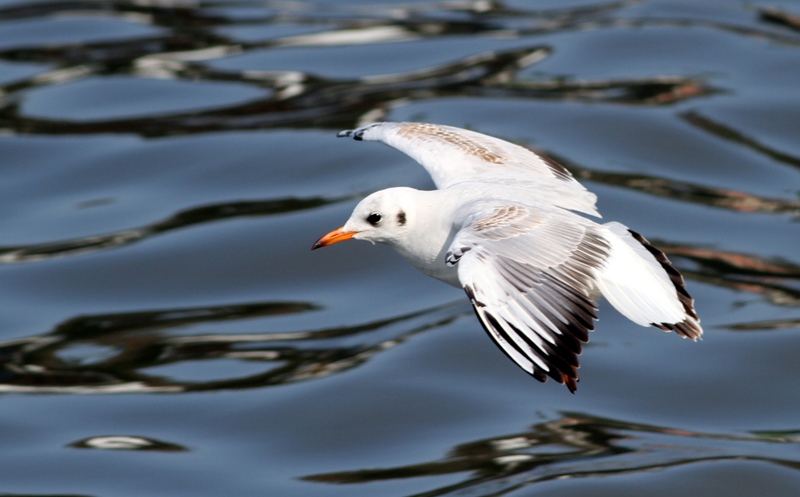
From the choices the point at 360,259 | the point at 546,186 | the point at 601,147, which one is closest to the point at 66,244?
the point at 360,259

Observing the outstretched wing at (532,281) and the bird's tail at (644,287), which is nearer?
the outstretched wing at (532,281)

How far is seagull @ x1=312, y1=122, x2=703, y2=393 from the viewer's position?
269 inches

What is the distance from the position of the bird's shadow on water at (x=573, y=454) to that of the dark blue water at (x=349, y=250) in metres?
0.03

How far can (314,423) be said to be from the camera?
478 inches

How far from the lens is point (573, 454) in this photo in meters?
11.3

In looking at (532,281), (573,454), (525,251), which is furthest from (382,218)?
(573,454)

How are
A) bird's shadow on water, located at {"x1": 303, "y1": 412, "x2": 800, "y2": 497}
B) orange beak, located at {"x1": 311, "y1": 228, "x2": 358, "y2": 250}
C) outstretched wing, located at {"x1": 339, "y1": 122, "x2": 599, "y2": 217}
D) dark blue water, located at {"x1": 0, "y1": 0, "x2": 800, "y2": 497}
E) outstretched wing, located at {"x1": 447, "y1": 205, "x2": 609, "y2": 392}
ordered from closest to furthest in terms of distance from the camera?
1. outstretched wing, located at {"x1": 447, "y1": 205, "x2": 609, "y2": 392}
2. orange beak, located at {"x1": 311, "y1": 228, "x2": 358, "y2": 250}
3. outstretched wing, located at {"x1": 339, "y1": 122, "x2": 599, "y2": 217}
4. bird's shadow on water, located at {"x1": 303, "y1": 412, "x2": 800, "y2": 497}
5. dark blue water, located at {"x1": 0, "y1": 0, "x2": 800, "y2": 497}

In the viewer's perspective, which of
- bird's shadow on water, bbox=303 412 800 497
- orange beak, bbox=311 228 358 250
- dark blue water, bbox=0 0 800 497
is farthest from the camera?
dark blue water, bbox=0 0 800 497

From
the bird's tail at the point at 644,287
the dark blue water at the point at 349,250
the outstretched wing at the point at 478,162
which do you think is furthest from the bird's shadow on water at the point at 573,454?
the bird's tail at the point at 644,287

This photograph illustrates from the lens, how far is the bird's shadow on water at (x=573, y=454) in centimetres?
1084

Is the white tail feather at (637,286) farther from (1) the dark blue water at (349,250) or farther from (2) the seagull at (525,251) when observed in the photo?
(1) the dark blue water at (349,250)

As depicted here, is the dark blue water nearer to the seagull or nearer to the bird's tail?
the seagull

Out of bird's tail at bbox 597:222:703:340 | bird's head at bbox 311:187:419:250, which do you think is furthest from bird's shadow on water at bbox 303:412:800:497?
bird's tail at bbox 597:222:703:340

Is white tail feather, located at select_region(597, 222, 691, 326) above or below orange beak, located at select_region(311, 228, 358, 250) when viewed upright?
below
